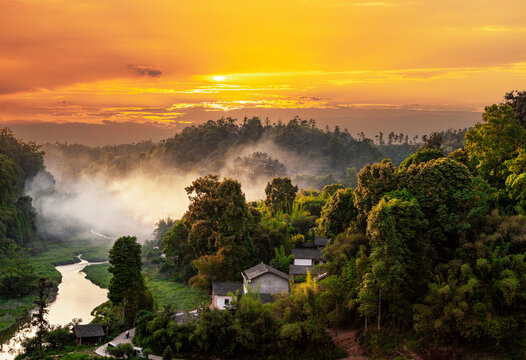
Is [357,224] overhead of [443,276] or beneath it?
overhead

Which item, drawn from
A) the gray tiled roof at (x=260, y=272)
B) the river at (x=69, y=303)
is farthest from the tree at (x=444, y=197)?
the river at (x=69, y=303)

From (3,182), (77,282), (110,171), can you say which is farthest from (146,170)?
(77,282)

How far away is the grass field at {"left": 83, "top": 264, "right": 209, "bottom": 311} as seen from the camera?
162ft

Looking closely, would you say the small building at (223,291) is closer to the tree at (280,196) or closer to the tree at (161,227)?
the tree at (280,196)

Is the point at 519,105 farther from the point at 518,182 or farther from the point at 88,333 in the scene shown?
the point at 88,333

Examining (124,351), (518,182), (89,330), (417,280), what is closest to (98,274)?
(89,330)

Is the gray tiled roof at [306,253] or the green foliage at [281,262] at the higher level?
the gray tiled roof at [306,253]

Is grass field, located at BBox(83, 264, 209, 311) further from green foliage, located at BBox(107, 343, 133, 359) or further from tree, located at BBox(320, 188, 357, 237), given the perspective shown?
tree, located at BBox(320, 188, 357, 237)

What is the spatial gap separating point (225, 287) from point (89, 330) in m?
11.6

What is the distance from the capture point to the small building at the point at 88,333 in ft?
123

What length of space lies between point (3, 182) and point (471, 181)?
207 feet

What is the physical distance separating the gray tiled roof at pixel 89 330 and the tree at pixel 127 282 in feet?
9.27

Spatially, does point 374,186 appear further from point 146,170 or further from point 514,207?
point 146,170

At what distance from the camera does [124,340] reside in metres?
37.4
